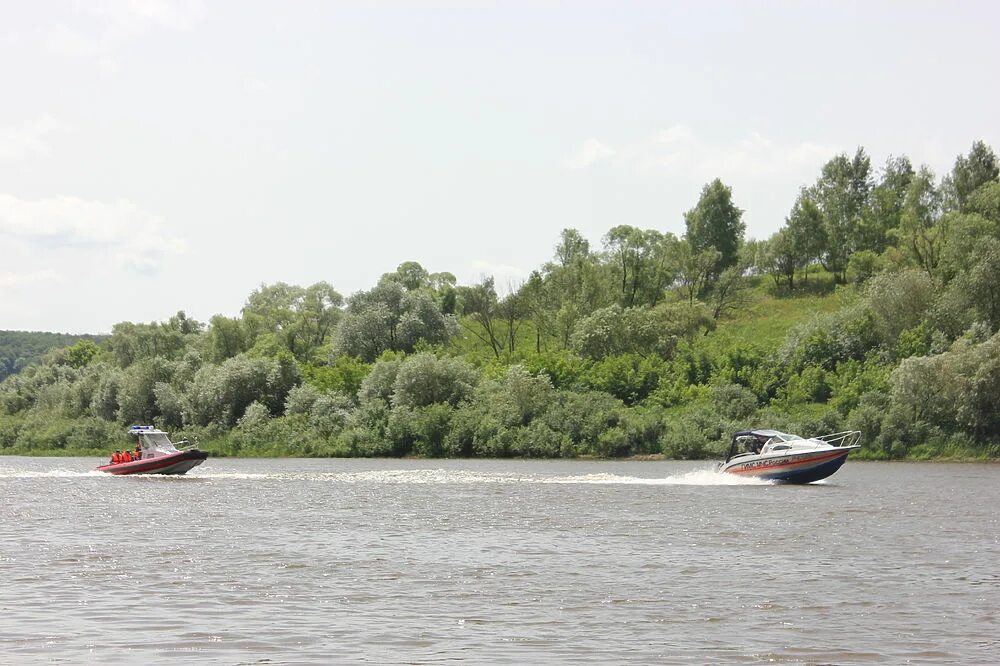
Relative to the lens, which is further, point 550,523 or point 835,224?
point 835,224

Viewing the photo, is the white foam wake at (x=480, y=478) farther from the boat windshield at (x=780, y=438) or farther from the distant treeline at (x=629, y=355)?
the distant treeline at (x=629, y=355)

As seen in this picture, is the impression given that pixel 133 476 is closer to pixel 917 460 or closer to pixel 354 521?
pixel 354 521

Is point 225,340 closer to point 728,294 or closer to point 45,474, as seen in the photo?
point 728,294

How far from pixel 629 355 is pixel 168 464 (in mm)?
52438

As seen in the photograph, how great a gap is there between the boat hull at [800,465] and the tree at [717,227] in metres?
100

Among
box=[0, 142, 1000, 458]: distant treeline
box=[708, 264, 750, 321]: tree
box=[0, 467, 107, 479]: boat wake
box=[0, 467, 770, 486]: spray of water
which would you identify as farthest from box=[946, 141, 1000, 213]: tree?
box=[0, 467, 107, 479]: boat wake

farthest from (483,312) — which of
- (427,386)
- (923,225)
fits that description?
(923,225)

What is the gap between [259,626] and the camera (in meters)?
23.5

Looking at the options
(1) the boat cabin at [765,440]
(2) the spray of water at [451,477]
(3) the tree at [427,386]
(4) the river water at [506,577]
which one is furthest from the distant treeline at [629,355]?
(4) the river water at [506,577]

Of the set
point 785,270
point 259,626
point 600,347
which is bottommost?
point 259,626

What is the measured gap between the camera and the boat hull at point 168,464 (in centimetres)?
7688

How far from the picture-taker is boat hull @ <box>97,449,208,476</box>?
252ft

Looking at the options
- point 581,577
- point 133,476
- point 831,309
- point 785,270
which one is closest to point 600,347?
point 831,309

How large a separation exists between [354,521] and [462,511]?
5.17m
